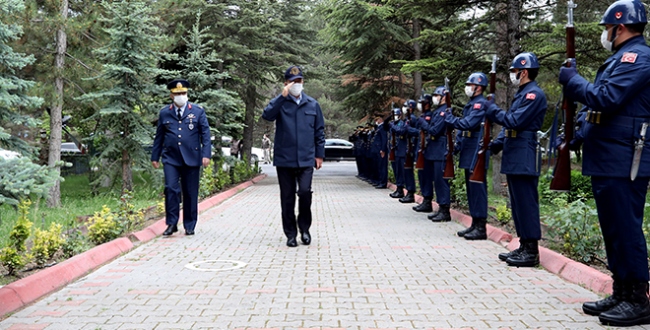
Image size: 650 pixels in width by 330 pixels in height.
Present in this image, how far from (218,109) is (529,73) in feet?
37.0

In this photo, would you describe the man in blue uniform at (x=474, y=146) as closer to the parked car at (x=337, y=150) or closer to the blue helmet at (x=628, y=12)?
the blue helmet at (x=628, y=12)

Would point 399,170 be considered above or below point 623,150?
below

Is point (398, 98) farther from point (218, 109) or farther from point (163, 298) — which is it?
point (163, 298)

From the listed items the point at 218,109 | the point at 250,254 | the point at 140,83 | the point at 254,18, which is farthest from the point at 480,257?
the point at 254,18

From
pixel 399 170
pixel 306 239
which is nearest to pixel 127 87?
pixel 399 170

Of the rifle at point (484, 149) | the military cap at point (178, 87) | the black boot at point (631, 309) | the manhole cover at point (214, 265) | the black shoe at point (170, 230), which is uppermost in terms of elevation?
the military cap at point (178, 87)

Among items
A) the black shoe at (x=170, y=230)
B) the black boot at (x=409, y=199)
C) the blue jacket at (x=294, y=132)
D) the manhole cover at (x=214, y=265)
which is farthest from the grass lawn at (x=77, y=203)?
the black boot at (x=409, y=199)

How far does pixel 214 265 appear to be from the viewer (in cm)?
718

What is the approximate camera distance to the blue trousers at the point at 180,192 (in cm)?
944

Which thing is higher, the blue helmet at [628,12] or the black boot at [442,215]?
the blue helmet at [628,12]

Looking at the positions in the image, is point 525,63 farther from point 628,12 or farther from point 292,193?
point 292,193

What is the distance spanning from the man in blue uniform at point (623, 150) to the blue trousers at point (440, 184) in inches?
252

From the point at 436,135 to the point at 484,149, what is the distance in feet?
10.2

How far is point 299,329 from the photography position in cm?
459
